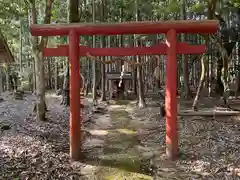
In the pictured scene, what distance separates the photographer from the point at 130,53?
317 inches

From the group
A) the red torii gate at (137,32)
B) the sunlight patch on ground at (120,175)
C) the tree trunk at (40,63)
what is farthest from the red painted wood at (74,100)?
the tree trunk at (40,63)

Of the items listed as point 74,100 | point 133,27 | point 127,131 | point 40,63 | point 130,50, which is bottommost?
point 127,131

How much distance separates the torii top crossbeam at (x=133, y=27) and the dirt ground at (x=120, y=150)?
3.10 metres

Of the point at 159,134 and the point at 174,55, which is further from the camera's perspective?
the point at 159,134

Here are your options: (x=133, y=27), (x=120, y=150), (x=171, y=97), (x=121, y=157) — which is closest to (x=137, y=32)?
(x=133, y=27)

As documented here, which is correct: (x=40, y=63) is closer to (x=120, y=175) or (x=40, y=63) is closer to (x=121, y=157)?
(x=121, y=157)

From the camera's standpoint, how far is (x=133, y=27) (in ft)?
24.3

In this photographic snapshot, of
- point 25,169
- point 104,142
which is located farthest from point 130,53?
point 25,169

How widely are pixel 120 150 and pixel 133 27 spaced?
3619 mm

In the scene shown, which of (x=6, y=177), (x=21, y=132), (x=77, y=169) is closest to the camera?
(x=6, y=177)

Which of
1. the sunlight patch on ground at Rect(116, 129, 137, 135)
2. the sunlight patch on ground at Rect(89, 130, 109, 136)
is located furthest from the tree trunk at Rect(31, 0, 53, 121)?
the sunlight patch on ground at Rect(116, 129, 137, 135)

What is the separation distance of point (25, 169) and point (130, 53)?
12.8 ft

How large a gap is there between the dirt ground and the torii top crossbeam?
10.2 feet

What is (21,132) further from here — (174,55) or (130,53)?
(174,55)
